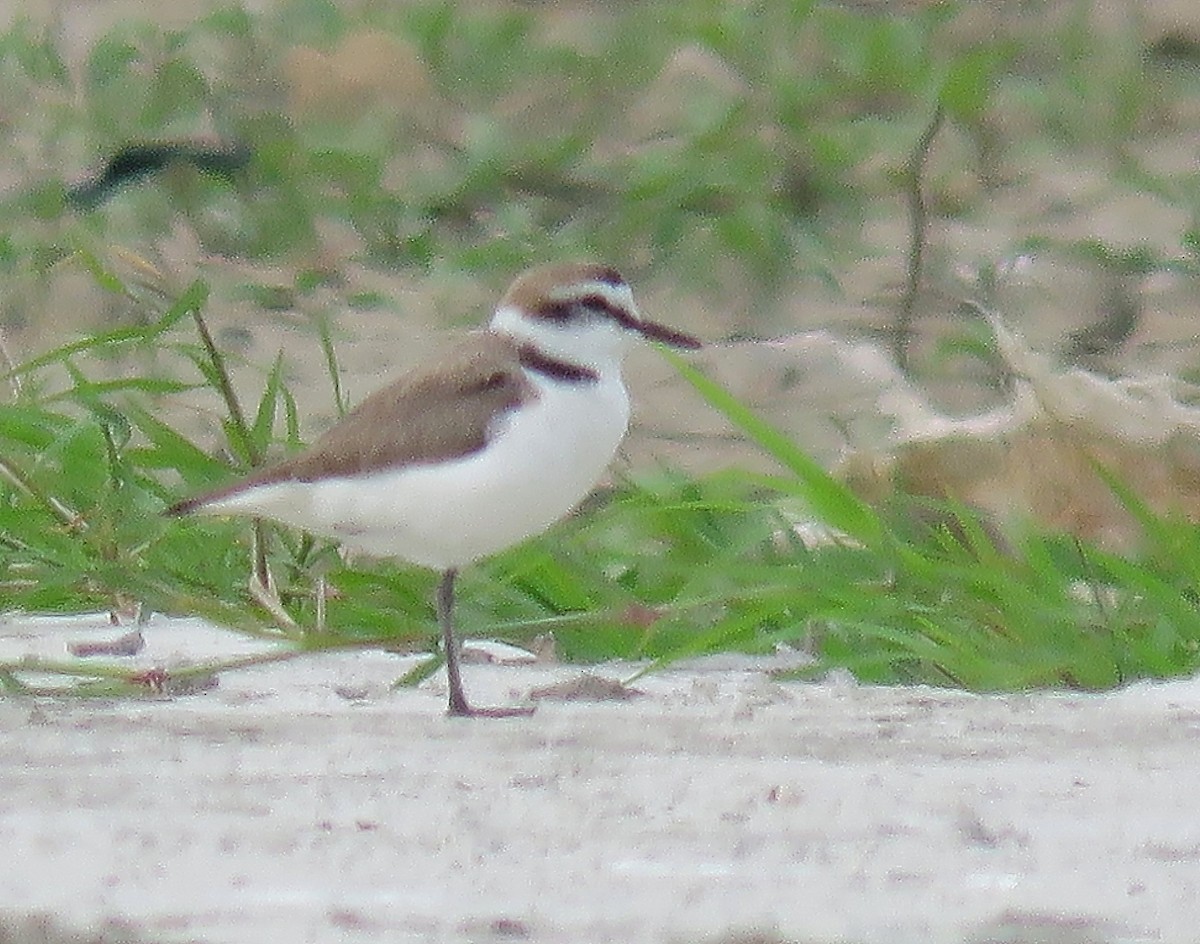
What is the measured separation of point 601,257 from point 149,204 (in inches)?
58.4

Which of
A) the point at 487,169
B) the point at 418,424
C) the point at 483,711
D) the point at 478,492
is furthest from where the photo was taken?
the point at 487,169

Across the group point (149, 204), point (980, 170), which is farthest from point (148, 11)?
point (980, 170)

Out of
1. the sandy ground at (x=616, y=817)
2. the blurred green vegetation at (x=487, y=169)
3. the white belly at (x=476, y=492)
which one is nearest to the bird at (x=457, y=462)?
the white belly at (x=476, y=492)

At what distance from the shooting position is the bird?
3920mm

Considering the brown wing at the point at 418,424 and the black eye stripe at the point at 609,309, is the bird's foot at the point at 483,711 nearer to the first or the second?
the brown wing at the point at 418,424

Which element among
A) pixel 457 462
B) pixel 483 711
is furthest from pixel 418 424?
pixel 483 711

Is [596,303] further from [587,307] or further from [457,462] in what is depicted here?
[457,462]

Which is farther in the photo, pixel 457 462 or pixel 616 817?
pixel 457 462

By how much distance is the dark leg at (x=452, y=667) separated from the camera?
3.77m

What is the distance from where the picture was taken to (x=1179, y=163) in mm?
8180

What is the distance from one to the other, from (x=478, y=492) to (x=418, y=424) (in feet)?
0.63

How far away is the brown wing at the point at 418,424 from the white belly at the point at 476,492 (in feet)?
0.08

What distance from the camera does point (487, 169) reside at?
300 inches

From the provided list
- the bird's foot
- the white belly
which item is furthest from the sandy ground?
the white belly
